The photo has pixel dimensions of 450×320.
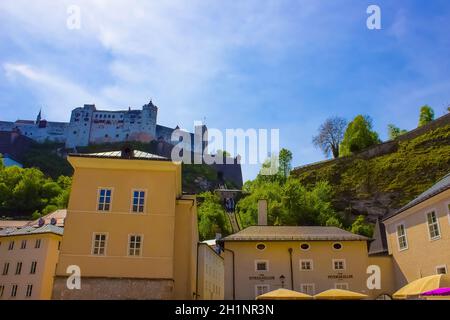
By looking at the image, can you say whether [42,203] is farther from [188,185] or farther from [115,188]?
[115,188]

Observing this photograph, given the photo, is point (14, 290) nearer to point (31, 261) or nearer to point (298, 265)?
point (31, 261)

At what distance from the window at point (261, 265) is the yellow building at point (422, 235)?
851cm

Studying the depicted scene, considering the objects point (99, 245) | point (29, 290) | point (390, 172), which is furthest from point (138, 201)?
point (390, 172)

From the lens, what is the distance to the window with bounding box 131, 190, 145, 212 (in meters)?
21.7

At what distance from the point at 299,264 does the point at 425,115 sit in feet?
184

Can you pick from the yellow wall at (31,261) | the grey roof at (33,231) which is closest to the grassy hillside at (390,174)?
the grey roof at (33,231)

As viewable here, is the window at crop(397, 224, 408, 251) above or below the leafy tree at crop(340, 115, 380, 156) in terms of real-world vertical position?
below

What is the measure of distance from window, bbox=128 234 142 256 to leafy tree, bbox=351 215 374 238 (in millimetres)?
38154

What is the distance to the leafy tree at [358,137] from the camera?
70875mm

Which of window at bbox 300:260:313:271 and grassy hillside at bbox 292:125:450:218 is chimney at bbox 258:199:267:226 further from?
grassy hillside at bbox 292:125:450:218

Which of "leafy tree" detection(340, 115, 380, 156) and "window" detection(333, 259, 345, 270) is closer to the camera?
"window" detection(333, 259, 345, 270)

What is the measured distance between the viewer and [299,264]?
27688 millimetres

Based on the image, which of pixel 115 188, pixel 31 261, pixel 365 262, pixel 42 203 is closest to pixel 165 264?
pixel 115 188

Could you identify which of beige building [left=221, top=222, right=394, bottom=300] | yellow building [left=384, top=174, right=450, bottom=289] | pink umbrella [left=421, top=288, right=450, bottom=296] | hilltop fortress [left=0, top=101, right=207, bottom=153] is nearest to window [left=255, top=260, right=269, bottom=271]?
beige building [left=221, top=222, right=394, bottom=300]
